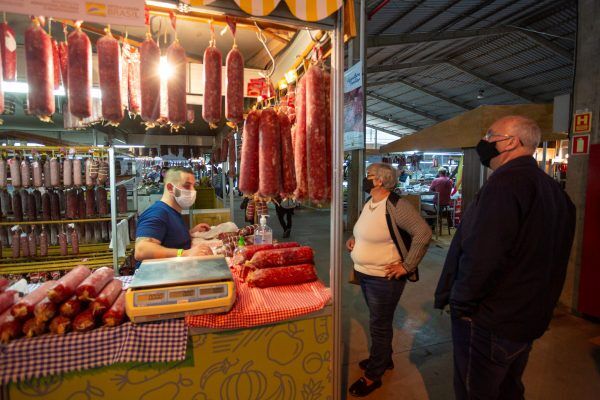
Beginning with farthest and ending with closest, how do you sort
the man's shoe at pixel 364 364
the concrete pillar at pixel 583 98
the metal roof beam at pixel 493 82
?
the metal roof beam at pixel 493 82
the concrete pillar at pixel 583 98
the man's shoe at pixel 364 364

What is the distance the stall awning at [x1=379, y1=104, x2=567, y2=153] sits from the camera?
5309 mm

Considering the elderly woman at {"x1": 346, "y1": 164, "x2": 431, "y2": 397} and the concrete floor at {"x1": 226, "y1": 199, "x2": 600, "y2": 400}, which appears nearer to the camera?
the elderly woman at {"x1": 346, "y1": 164, "x2": 431, "y2": 397}

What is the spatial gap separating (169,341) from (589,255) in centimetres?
499

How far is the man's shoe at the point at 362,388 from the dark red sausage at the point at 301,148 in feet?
6.21

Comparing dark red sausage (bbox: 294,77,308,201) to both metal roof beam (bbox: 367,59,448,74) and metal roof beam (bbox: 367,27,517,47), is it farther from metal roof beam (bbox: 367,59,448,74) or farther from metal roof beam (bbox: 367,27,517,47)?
metal roof beam (bbox: 367,59,448,74)

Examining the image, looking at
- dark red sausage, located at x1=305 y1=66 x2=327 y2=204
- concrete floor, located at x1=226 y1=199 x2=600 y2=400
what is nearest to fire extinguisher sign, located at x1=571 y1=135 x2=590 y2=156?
concrete floor, located at x1=226 y1=199 x2=600 y2=400

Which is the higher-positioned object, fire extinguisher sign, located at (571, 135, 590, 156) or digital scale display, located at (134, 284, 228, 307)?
fire extinguisher sign, located at (571, 135, 590, 156)

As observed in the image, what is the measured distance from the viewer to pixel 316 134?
6.51 feet

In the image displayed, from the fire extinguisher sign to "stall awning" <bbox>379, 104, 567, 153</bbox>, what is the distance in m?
1.18

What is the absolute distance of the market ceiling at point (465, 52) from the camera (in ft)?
31.0

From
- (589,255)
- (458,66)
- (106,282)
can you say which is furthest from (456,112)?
(106,282)

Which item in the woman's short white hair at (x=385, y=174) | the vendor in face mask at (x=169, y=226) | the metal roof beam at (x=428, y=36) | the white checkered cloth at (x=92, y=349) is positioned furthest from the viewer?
the metal roof beam at (x=428, y=36)

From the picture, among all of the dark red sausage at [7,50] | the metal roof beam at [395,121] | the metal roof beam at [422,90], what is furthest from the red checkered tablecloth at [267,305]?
the metal roof beam at [395,121]

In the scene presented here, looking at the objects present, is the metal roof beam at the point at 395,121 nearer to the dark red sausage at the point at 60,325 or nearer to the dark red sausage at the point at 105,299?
the dark red sausage at the point at 105,299
